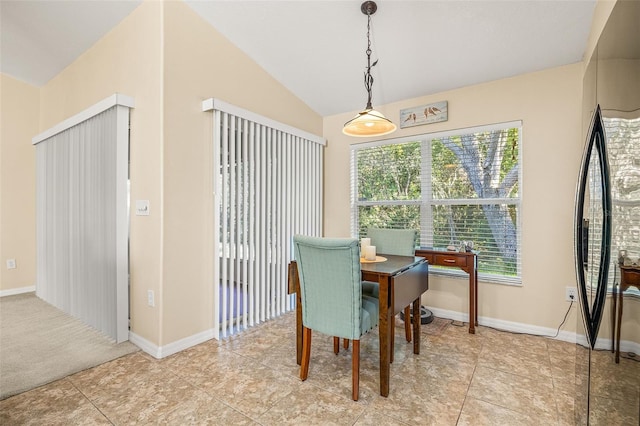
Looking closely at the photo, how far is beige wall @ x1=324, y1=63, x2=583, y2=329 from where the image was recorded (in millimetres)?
2754

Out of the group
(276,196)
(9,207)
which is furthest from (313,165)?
(9,207)

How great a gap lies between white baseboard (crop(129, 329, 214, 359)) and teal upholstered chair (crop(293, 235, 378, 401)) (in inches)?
43.6

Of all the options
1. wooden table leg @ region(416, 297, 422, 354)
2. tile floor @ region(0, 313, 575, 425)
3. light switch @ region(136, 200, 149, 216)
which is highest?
light switch @ region(136, 200, 149, 216)

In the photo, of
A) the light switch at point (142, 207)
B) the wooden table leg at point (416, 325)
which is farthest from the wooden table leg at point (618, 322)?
the light switch at point (142, 207)

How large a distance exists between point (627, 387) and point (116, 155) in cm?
345

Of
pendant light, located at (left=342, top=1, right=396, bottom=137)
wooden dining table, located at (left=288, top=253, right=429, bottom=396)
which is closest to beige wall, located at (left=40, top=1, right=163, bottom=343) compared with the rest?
wooden dining table, located at (left=288, top=253, right=429, bottom=396)

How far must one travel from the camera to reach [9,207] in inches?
164

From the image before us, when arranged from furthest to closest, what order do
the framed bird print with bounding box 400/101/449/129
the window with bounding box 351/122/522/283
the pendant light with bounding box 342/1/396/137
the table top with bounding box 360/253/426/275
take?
1. the framed bird print with bounding box 400/101/449/129
2. the window with bounding box 351/122/522/283
3. the pendant light with bounding box 342/1/396/137
4. the table top with bounding box 360/253/426/275

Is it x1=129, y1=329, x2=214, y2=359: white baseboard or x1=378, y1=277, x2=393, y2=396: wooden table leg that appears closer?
x1=378, y1=277, x2=393, y2=396: wooden table leg

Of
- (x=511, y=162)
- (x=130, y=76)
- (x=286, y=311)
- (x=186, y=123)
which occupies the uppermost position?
(x=130, y=76)

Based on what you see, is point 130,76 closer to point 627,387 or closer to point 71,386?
point 71,386

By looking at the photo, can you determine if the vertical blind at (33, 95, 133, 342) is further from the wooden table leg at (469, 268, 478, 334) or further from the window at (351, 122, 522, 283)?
the wooden table leg at (469, 268, 478, 334)

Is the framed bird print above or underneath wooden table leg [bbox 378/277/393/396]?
above

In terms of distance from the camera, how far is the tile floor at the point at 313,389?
5.72 ft
